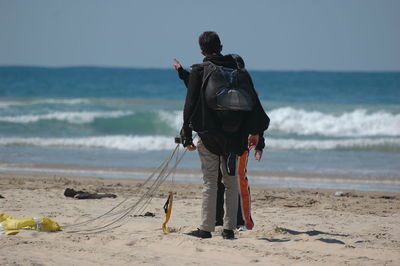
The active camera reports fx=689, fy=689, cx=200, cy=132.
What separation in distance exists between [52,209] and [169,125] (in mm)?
15458

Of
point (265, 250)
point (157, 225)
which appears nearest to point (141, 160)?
point (157, 225)

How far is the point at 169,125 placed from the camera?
22.6 metres

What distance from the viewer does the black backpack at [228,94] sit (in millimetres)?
5242

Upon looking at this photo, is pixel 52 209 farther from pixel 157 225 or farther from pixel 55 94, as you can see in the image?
pixel 55 94

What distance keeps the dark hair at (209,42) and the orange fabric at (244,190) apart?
0.87 metres

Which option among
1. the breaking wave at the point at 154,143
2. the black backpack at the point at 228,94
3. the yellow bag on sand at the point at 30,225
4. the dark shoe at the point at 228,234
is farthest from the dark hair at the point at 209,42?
the breaking wave at the point at 154,143

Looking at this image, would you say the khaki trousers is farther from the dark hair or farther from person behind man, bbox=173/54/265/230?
the dark hair

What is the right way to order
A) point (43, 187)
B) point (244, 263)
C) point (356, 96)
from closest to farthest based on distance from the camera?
1. point (244, 263)
2. point (43, 187)
3. point (356, 96)

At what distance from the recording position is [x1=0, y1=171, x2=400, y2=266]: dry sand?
509 cm

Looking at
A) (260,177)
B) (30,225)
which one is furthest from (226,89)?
(260,177)

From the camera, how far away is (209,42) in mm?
5453

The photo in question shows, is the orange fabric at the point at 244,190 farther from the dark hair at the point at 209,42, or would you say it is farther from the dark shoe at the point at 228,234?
the dark hair at the point at 209,42

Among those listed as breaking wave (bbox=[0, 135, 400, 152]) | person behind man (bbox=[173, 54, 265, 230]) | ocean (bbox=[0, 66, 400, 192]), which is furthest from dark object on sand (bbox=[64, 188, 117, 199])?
breaking wave (bbox=[0, 135, 400, 152])

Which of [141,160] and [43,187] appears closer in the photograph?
[43,187]
